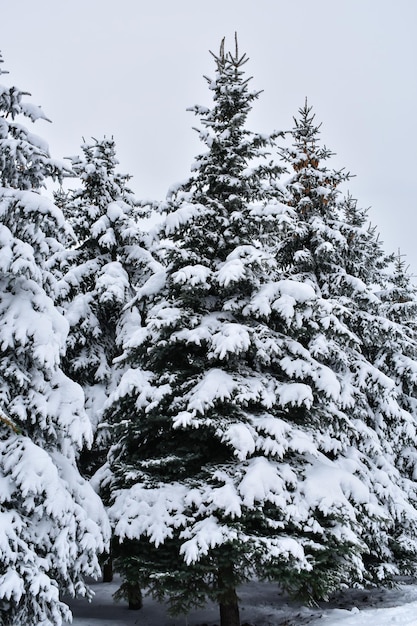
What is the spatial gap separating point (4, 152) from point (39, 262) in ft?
6.76

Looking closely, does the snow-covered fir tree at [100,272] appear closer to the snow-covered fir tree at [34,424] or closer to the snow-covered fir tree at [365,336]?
Result: the snow-covered fir tree at [34,424]

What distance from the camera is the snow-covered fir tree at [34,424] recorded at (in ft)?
25.1

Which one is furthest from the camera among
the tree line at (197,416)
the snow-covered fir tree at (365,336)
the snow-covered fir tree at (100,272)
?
the snow-covered fir tree at (100,272)

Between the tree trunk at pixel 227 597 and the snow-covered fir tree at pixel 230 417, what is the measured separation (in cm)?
3

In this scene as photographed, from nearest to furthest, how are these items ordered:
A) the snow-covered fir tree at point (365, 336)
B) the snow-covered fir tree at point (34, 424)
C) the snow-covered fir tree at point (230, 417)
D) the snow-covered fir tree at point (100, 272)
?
the snow-covered fir tree at point (34, 424)
the snow-covered fir tree at point (230, 417)
the snow-covered fir tree at point (365, 336)
the snow-covered fir tree at point (100, 272)

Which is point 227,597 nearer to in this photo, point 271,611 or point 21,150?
point 271,611

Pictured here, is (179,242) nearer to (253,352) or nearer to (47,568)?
(253,352)

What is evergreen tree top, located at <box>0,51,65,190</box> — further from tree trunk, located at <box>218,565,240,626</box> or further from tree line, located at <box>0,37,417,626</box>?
tree trunk, located at <box>218,565,240,626</box>

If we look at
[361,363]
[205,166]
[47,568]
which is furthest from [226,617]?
[205,166]

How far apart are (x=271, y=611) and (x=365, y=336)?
8.27 metres

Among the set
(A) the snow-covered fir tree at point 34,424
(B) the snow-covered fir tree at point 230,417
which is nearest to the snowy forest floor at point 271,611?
(B) the snow-covered fir tree at point 230,417

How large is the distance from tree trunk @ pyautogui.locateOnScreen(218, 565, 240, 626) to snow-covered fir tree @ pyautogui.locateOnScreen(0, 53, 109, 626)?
2.21 metres

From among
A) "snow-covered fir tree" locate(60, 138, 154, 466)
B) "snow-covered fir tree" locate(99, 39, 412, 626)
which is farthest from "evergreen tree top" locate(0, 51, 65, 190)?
"snow-covered fir tree" locate(60, 138, 154, 466)

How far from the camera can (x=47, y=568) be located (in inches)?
309
